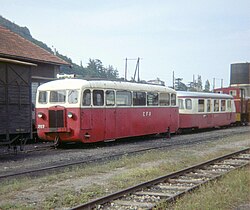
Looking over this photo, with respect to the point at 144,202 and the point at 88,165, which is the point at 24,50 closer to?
the point at 88,165

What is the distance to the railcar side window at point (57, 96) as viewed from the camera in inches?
→ 623


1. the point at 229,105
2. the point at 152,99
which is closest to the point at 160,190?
the point at 152,99

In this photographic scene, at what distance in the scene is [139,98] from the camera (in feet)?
61.0

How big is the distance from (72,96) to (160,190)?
26.5 feet

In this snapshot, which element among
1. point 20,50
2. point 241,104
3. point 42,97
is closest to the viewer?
point 42,97

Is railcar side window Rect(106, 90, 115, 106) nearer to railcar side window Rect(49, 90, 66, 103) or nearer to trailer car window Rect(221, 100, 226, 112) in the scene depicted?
railcar side window Rect(49, 90, 66, 103)

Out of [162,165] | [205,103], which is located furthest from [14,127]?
[205,103]

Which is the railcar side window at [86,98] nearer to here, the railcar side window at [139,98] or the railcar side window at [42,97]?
the railcar side window at [42,97]

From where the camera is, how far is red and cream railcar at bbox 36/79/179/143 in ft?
50.3

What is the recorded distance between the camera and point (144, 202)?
280 inches

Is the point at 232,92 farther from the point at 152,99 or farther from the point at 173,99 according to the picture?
the point at 152,99

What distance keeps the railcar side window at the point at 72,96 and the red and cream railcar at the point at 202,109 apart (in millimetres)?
10108

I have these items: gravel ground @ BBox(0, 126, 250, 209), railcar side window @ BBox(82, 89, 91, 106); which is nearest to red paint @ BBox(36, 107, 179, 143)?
railcar side window @ BBox(82, 89, 91, 106)

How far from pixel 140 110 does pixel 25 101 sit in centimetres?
649
